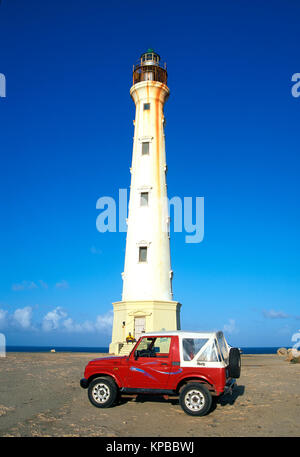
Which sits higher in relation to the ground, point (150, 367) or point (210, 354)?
point (210, 354)

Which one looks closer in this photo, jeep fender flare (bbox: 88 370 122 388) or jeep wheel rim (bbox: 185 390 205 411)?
jeep wheel rim (bbox: 185 390 205 411)

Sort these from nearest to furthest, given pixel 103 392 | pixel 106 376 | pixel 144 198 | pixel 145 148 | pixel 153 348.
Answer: pixel 103 392
pixel 106 376
pixel 153 348
pixel 144 198
pixel 145 148

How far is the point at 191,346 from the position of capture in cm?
952

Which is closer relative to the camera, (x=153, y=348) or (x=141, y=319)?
(x=153, y=348)

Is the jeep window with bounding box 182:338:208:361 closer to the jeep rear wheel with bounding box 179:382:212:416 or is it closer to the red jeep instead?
the red jeep

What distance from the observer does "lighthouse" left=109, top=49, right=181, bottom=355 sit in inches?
1038

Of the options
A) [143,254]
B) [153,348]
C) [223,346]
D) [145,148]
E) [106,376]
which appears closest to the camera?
[106,376]

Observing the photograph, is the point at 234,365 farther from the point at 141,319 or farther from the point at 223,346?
the point at 141,319

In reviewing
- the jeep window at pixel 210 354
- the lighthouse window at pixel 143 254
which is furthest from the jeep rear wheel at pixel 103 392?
the lighthouse window at pixel 143 254

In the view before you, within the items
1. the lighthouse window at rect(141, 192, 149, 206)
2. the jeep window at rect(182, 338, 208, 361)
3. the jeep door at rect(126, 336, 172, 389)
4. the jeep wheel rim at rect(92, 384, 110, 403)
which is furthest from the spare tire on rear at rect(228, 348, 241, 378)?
the lighthouse window at rect(141, 192, 149, 206)

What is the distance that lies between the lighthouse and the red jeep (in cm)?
1553

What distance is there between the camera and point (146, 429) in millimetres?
7621

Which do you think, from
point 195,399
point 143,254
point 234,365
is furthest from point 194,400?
point 143,254

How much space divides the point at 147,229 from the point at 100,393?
19214 mm
